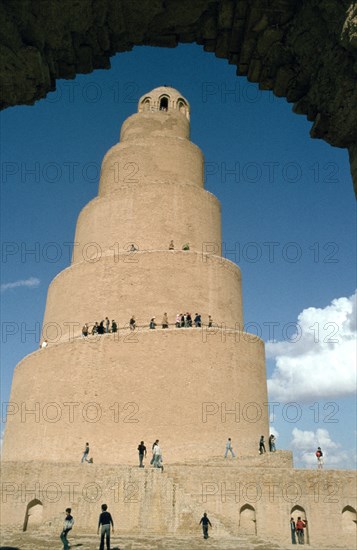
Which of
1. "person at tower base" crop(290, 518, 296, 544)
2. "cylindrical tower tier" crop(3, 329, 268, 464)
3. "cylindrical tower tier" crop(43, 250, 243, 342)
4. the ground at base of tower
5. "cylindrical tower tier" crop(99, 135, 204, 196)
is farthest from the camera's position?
"cylindrical tower tier" crop(99, 135, 204, 196)

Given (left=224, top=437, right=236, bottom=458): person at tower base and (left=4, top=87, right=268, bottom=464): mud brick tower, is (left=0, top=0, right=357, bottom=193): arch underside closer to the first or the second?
(left=4, top=87, right=268, bottom=464): mud brick tower

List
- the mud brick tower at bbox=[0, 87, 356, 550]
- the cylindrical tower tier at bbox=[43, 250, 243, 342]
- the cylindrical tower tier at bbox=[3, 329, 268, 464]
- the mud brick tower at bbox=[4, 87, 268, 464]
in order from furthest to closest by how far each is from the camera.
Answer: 1. the cylindrical tower tier at bbox=[43, 250, 243, 342]
2. the mud brick tower at bbox=[4, 87, 268, 464]
3. the cylindrical tower tier at bbox=[3, 329, 268, 464]
4. the mud brick tower at bbox=[0, 87, 356, 550]

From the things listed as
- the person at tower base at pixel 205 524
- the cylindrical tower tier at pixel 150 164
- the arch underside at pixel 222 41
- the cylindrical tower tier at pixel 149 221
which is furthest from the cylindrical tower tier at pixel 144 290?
the arch underside at pixel 222 41

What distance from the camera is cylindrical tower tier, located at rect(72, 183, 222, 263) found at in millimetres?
19812

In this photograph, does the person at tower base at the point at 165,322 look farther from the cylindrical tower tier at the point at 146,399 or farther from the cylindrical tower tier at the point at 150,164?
the cylindrical tower tier at the point at 150,164

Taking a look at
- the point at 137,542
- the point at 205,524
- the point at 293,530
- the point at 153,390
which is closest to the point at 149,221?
the point at 153,390

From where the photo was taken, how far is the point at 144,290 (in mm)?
17719

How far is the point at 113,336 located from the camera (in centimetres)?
1578

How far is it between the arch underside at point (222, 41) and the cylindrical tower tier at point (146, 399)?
11384 millimetres

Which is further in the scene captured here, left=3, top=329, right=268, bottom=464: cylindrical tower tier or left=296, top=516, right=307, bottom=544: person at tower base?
left=3, top=329, right=268, bottom=464: cylindrical tower tier

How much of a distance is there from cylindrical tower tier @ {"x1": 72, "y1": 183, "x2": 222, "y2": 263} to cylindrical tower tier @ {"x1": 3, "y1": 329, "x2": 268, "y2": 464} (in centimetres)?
540

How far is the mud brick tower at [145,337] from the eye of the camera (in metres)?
14.7

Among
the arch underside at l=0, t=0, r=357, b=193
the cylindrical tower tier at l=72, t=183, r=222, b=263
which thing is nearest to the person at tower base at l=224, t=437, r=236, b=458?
the cylindrical tower tier at l=72, t=183, r=222, b=263

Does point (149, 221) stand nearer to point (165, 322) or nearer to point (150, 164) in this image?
point (150, 164)
